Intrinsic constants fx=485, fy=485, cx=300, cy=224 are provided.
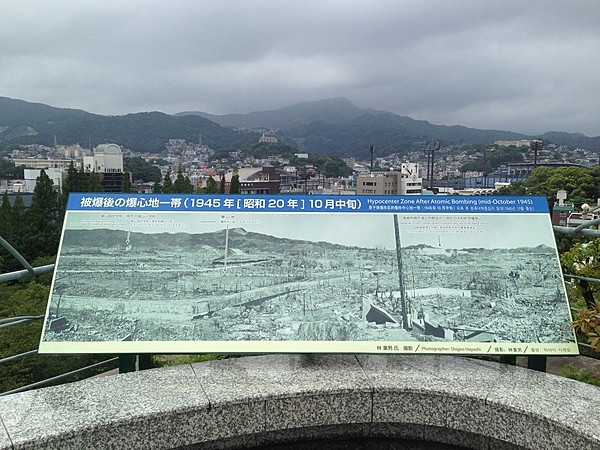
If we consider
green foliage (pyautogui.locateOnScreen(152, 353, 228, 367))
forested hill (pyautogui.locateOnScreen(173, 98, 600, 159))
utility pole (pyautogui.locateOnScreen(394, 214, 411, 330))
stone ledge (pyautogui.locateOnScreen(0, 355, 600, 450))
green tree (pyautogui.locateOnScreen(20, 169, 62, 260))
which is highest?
forested hill (pyautogui.locateOnScreen(173, 98, 600, 159))

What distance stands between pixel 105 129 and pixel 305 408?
8269 cm

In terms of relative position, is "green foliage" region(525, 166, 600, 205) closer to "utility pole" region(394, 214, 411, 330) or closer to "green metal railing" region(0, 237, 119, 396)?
"utility pole" region(394, 214, 411, 330)

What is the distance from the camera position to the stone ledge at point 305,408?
6.10 feet

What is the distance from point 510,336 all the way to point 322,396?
89 centimetres

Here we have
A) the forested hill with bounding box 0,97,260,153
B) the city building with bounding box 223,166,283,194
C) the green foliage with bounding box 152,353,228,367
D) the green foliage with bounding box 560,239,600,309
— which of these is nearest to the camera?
the green foliage with bounding box 560,239,600,309

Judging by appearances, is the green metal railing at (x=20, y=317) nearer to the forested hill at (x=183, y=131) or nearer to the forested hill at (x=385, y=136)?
the forested hill at (x=385, y=136)

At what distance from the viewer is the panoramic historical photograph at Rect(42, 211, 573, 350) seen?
2.17 meters

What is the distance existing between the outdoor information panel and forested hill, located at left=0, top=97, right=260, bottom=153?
7489 cm

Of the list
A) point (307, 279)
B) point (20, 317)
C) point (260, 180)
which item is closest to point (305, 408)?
point (307, 279)

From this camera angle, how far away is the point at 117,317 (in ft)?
7.16

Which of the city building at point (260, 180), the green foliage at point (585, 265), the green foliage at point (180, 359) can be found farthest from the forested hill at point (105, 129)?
the green foliage at point (585, 265)

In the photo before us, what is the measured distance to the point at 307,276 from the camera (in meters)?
2.29

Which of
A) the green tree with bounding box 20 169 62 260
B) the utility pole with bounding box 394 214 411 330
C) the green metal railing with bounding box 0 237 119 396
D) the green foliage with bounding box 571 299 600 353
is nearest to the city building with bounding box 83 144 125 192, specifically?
the green tree with bounding box 20 169 62 260

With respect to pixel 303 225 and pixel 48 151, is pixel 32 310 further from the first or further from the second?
pixel 48 151
